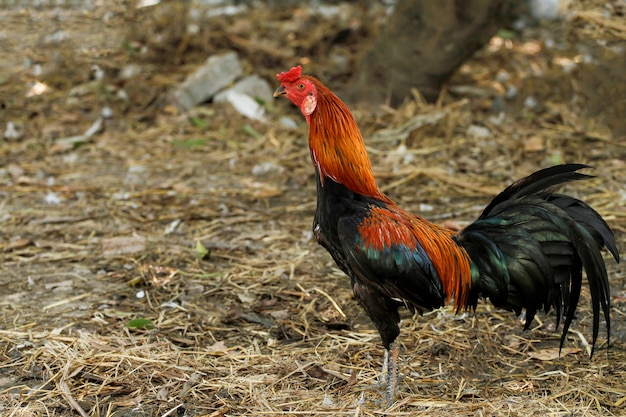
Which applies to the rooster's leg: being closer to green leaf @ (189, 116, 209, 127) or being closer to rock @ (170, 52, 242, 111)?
green leaf @ (189, 116, 209, 127)

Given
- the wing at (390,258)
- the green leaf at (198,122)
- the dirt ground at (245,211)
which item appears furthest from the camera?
the green leaf at (198,122)

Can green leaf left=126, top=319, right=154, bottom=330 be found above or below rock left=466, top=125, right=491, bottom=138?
below

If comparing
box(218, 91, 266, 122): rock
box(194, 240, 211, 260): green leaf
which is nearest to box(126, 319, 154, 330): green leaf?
box(194, 240, 211, 260): green leaf

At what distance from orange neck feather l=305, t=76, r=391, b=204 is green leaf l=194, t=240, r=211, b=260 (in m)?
1.77

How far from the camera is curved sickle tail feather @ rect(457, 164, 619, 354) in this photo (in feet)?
11.0

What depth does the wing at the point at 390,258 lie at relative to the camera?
3.46 m

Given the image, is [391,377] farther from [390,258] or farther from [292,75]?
[292,75]

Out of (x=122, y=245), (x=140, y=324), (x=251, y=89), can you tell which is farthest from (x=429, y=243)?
(x=251, y=89)

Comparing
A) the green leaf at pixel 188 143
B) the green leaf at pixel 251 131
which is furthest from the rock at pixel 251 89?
the green leaf at pixel 188 143

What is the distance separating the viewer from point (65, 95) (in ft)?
27.7

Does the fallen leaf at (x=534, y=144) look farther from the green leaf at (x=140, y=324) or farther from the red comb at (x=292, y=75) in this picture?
the green leaf at (x=140, y=324)

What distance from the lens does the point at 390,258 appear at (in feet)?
11.4

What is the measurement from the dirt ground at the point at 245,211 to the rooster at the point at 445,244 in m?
0.55

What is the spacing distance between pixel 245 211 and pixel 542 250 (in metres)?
3.09
